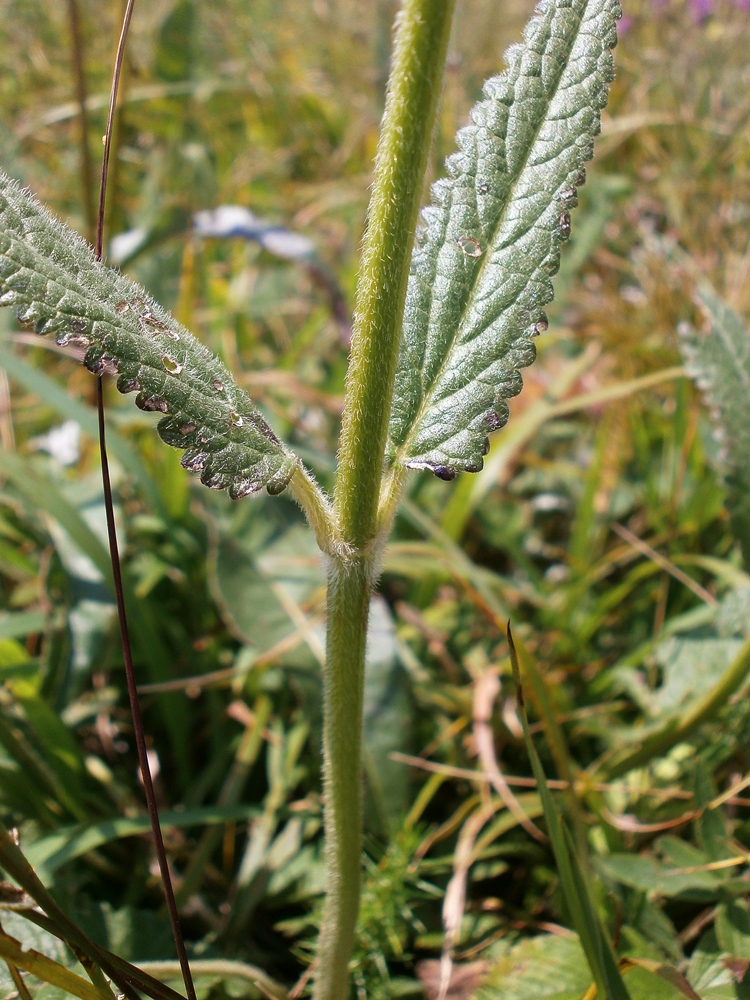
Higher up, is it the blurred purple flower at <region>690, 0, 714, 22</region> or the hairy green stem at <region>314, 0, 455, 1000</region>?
the blurred purple flower at <region>690, 0, 714, 22</region>

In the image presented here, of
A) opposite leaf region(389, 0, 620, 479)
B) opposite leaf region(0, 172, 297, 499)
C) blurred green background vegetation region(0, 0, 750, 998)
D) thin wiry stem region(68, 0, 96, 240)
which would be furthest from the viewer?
thin wiry stem region(68, 0, 96, 240)

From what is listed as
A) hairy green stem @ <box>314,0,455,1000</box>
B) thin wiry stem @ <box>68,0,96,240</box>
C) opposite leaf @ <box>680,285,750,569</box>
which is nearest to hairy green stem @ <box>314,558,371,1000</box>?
hairy green stem @ <box>314,0,455,1000</box>

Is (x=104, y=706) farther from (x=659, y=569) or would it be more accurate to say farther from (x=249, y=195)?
(x=249, y=195)

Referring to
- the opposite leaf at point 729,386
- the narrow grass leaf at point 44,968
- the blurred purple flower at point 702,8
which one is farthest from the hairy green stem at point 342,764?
the blurred purple flower at point 702,8

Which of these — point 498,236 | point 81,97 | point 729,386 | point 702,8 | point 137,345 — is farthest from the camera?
point 702,8

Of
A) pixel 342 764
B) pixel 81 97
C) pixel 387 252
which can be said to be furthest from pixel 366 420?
pixel 81 97

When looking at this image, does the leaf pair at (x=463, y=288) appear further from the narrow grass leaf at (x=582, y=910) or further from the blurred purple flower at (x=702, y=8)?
the blurred purple flower at (x=702, y=8)

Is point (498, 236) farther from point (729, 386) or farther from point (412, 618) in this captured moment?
point (412, 618)

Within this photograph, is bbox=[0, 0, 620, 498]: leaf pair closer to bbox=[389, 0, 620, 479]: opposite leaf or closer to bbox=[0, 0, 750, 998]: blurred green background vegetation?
bbox=[389, 0, 620, 479]: opposite leaf
